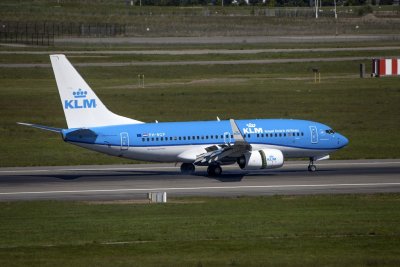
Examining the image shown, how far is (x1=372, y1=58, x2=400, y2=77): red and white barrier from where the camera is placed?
110 meters

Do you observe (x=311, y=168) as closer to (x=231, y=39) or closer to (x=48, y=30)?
(x=231, y=39)

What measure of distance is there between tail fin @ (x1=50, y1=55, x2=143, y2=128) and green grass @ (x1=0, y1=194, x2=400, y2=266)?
28.6ft

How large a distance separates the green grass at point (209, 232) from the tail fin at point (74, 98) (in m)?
8.72

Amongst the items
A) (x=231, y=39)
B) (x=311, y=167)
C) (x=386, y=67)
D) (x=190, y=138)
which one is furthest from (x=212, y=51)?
(x=190, y=138)

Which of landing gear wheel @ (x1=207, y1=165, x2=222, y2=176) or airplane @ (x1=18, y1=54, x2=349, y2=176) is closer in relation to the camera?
airplane @ (x1=18, y1=54, x2=349, y2=176)

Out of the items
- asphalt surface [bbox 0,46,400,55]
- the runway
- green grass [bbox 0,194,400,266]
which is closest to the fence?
asphalt surface [bbox 0,46,400,55]

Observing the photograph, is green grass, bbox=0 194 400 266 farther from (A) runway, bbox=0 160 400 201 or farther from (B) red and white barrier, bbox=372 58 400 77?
(B) red and white barrier, bbox=372 58 400 77

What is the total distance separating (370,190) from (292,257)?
18.9 meters

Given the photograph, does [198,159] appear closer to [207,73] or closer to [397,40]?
[207,73]

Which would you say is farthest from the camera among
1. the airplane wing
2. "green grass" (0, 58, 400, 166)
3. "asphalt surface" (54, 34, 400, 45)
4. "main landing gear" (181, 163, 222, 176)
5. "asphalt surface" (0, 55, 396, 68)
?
"asphalt surface" (54, 34, 400, 45)

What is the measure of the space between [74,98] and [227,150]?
30.3 feet

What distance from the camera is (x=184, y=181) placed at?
55031 mm

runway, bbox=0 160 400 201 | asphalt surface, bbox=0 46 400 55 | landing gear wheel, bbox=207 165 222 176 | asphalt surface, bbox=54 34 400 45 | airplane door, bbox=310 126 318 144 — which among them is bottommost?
runway, bbox=0 160 400 201

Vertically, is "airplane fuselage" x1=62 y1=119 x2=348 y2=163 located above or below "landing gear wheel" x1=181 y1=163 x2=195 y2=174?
above
